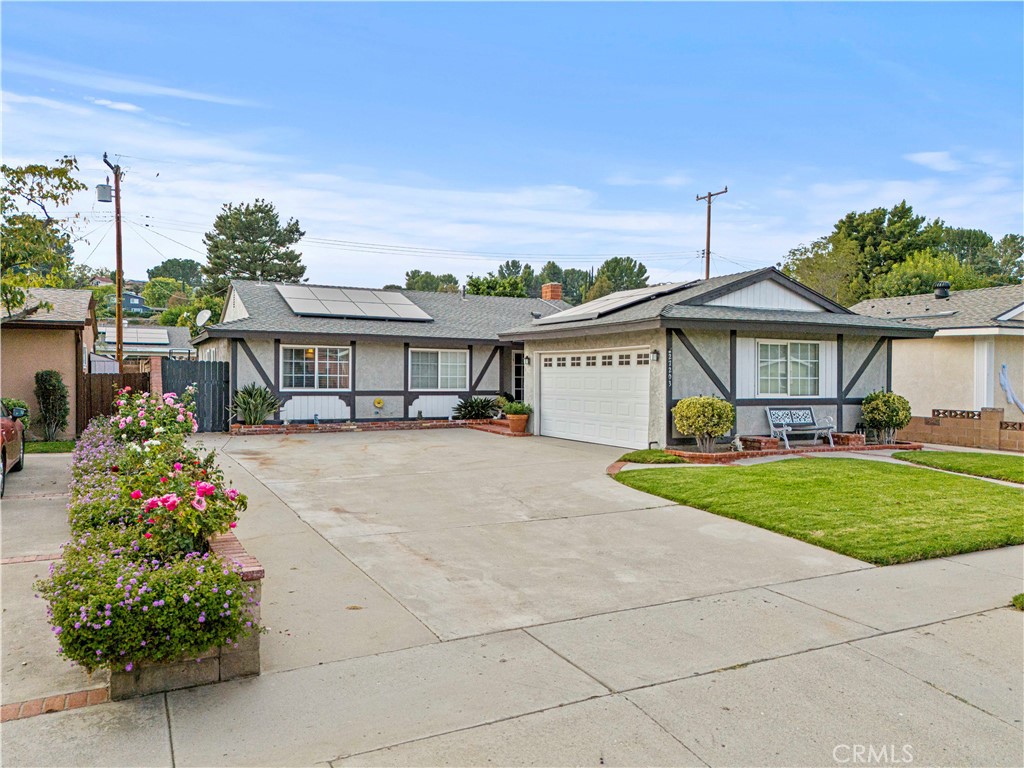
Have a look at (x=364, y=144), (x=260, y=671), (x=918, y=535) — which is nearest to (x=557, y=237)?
(x=364, y=144)

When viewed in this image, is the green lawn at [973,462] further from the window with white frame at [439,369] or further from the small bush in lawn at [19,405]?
the small bush in lawn at [19,405]

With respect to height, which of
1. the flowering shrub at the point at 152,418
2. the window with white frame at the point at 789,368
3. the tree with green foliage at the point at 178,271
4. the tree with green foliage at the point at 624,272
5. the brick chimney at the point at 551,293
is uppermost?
the tree with green foliage at the point at 178,271

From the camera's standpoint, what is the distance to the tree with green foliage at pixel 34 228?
885 cm

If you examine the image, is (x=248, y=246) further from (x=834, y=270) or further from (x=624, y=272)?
(x=834, y=270)

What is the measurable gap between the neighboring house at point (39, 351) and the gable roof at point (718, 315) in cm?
1095

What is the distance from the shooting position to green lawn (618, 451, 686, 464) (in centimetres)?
1248

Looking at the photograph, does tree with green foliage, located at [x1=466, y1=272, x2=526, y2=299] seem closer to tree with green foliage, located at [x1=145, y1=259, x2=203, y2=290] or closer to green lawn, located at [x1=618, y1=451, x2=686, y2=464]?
green lawn, located at [x1=618, y1=451, x2=686, y2=464]

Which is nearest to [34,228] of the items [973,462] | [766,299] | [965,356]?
[766,299]

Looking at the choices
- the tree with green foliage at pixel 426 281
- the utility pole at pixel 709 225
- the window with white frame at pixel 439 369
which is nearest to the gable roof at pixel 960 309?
the utility pole at pixel 709 225

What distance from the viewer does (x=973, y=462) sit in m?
12.6

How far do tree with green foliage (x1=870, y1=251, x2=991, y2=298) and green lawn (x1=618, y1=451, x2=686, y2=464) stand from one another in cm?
2676

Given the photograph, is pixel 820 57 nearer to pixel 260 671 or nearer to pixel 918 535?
pixel 918 535

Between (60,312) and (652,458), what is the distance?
13.7 meters

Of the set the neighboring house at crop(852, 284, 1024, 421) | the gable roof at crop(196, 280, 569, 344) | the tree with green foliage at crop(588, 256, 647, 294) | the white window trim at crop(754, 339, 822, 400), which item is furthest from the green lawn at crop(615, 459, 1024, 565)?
the tree with green foliage at crop(588, 256, 647, 294)
